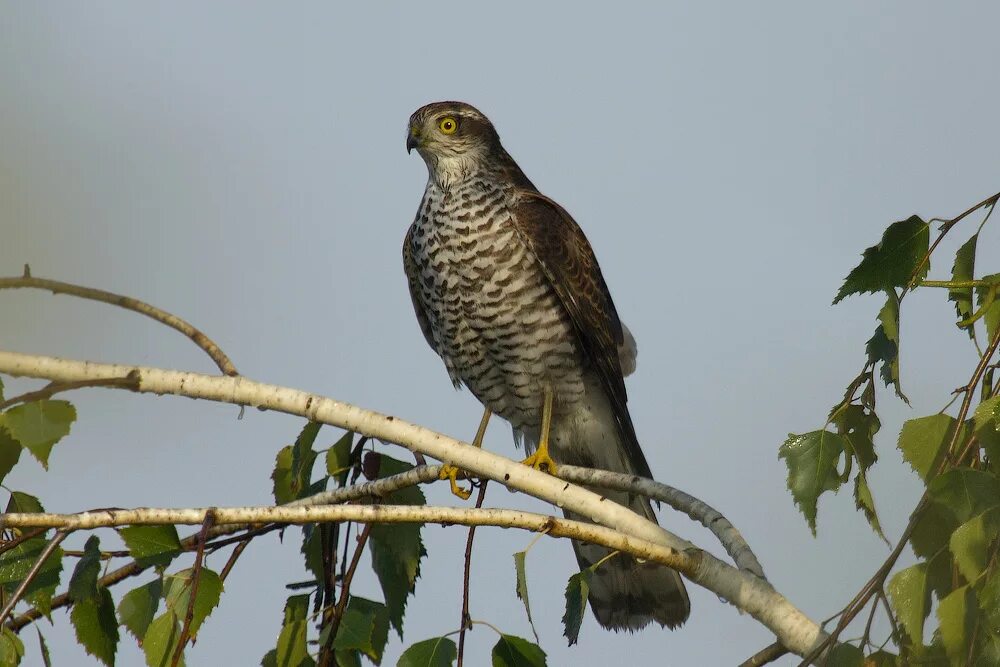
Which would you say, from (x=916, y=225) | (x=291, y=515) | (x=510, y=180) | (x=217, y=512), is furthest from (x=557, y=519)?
(x=510, y=180)

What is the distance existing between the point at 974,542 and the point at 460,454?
148 cm

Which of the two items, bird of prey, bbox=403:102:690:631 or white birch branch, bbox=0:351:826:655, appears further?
bird of prey, bbox=403:102:690:631

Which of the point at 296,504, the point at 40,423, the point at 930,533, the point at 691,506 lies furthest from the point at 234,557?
the point at 930,533

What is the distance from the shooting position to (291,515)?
8.55 feet

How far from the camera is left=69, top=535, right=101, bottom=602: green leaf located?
2.63 m

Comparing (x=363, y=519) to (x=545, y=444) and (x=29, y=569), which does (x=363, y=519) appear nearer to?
(x=29, y=569)

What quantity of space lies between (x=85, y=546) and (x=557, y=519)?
1.14 m

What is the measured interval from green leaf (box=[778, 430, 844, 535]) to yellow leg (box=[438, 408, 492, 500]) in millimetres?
1017

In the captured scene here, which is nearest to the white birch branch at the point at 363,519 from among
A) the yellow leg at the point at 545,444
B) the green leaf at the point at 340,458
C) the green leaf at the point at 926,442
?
the green leaf at the point at 926,442

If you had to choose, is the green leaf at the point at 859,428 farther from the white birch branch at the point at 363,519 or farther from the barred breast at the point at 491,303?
the barred breast at the point at 491,303

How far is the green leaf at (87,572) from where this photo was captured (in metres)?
2.63

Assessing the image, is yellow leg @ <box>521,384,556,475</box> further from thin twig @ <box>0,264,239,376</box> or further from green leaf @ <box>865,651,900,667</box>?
green leaf @ <box>865,651,900,667</box>

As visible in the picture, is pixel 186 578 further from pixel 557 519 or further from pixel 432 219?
pixel 432 219

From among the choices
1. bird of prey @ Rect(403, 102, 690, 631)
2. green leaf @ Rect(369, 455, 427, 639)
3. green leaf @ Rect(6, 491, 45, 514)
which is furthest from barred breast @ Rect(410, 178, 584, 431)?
green leaf @ Rect(6, 491, 45, 514)
